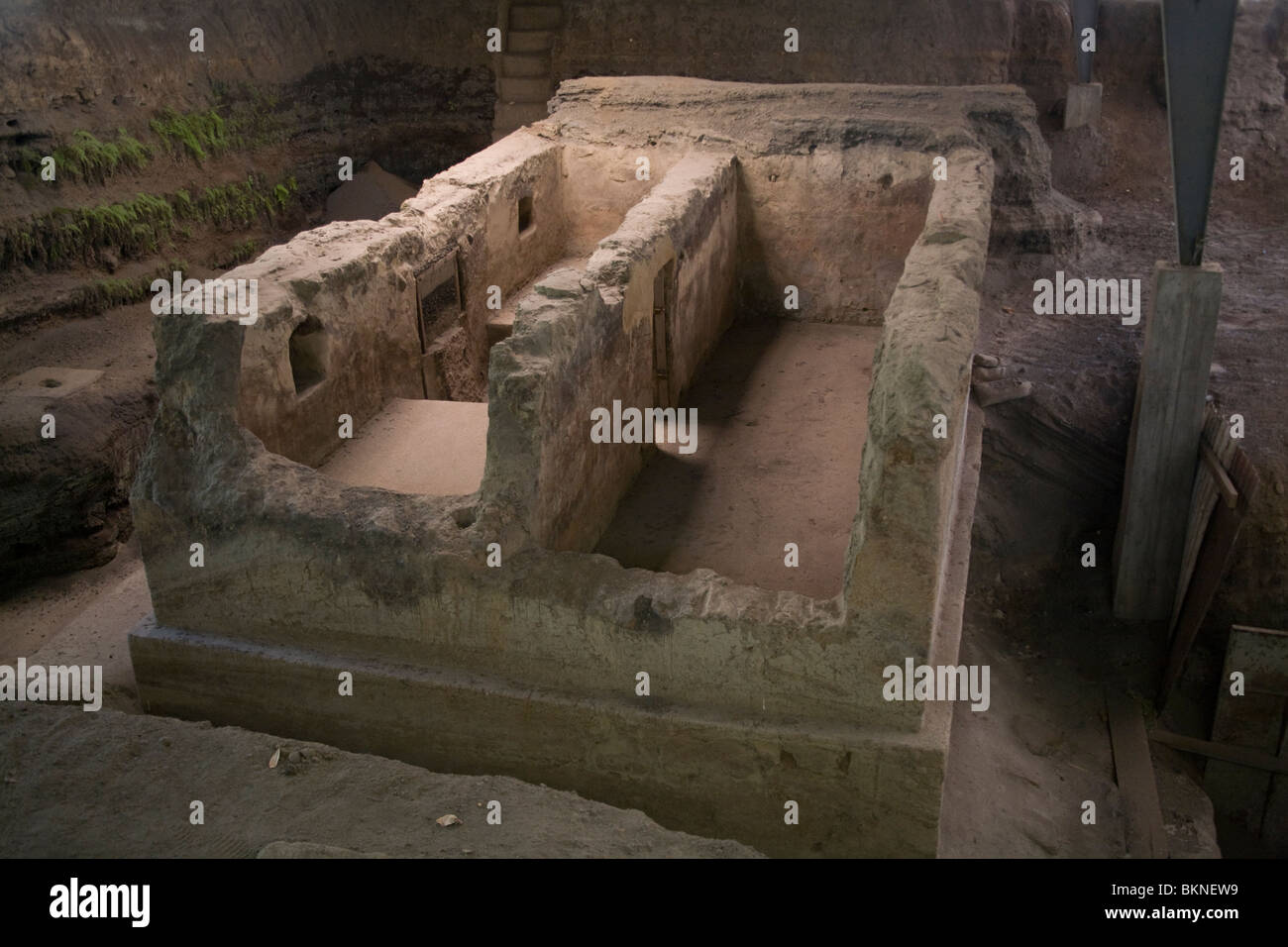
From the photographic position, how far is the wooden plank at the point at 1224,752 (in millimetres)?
7273

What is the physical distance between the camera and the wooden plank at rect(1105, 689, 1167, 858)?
20.4 ft

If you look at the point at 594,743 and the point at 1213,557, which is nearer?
the point at 594,743

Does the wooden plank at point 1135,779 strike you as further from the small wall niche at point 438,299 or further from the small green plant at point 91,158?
the small green plant at point 91,158

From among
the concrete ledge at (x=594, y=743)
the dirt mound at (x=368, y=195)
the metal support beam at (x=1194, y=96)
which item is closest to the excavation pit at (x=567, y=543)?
the concrete ledge at (x=594, y=743)

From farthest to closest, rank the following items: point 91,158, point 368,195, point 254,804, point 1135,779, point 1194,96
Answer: point 368,195 → point 91,158 → point 1194,96 → point 1135,779 → point 254,804

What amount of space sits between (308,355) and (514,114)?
8.07m

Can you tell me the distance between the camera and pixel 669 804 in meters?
4.62

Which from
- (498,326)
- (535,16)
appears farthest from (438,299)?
(535,16)

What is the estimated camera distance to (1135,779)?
22.0 ft

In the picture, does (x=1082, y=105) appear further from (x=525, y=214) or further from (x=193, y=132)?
(x=193, y=132)

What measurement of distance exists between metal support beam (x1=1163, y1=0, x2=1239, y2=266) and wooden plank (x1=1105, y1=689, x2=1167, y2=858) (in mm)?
2907

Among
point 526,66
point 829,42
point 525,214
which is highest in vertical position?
point 829,42

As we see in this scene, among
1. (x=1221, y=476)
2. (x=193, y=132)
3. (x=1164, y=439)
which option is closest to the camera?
(x=1221, y=476)
